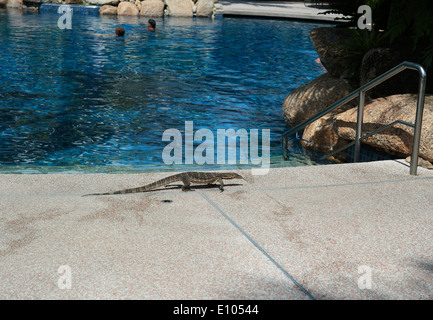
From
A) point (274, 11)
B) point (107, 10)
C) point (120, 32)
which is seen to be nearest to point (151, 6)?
point (107, 10)

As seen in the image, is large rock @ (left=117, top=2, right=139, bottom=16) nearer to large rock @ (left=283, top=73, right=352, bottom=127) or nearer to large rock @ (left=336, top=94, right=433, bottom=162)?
large rock @ (left=283, top=73, right=352, bottom=127)

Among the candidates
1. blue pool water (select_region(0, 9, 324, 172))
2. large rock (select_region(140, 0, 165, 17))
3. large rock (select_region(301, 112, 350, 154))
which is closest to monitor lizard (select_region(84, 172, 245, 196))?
blue pool water (select_region(0, 9, 324, 172))

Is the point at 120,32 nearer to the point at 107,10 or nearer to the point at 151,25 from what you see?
the point at 151,25

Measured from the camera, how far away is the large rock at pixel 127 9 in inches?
1325

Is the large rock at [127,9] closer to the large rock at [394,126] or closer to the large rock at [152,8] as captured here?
the large rock at [152,8]

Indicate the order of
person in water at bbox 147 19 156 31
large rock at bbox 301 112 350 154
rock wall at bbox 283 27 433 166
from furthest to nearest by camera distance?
person in water at bbox 147 19 156 31, large rock at bbox 301 112 350 154, rock wall at bbox 283 27 433 166

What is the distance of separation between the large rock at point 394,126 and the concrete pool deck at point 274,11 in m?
24.6

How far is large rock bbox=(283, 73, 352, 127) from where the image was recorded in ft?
36.5

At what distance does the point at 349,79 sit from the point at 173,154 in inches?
155

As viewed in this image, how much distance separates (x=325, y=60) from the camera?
1179 centimetres

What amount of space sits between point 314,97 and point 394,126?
148 inches

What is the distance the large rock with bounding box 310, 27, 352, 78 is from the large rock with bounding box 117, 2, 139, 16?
2382 centimetres

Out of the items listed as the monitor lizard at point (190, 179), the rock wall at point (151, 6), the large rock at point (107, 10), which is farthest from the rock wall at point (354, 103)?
the large rock at point (107, 10)

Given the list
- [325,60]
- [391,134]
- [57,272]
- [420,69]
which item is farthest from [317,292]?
[325,60]
